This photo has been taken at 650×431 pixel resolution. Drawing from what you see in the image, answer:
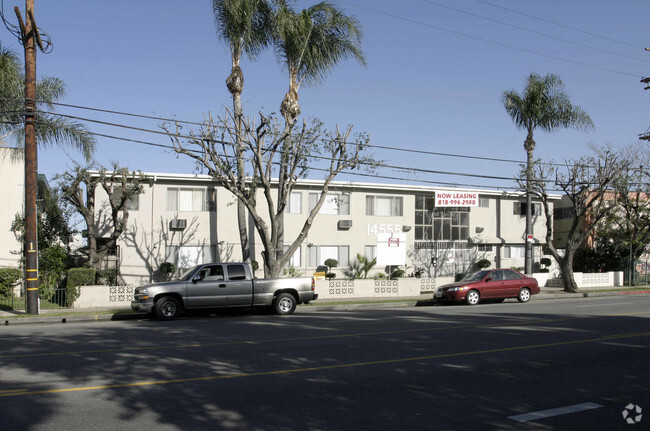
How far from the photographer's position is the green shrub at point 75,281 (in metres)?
22.1

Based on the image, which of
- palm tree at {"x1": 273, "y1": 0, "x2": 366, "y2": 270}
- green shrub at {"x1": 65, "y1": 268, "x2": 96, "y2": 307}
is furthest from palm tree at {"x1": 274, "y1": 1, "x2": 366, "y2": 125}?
green shrub at {"x1": 65, "y1": 268, "x2": 96, "y2": 307}

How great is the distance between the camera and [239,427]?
6387mm

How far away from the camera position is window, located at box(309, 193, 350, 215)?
32000 mm

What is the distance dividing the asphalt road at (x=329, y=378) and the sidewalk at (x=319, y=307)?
13.1 feet

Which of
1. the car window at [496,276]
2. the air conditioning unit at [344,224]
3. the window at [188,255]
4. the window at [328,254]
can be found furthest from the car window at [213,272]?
Answer: the air conditioning unit at [344,224]

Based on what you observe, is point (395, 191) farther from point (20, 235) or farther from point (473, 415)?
point (473, 415)

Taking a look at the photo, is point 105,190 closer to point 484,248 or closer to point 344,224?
point 344,224

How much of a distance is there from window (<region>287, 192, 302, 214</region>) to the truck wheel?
12.3m

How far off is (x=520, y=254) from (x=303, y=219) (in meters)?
15.7

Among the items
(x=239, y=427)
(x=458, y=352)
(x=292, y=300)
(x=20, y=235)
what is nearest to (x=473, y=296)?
(x=292, y=300)

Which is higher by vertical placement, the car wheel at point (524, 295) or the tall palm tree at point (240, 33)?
the tall palm tree at point (240, 33)

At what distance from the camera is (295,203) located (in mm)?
31719

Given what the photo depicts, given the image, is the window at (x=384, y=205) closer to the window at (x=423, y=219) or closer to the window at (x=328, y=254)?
the window at (x=423, y=219)

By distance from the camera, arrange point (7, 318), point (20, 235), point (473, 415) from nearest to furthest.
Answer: point (473, 415)
point (7, 318)
point (20, 235)
